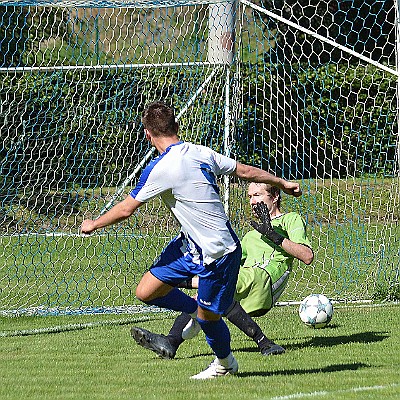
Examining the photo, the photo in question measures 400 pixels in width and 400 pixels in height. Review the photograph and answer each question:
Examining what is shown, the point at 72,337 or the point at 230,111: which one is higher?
the point at 230,111

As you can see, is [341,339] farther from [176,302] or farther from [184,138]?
[184,138]

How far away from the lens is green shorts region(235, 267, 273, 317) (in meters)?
6.63

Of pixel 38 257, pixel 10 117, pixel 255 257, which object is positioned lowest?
pixel 38 257

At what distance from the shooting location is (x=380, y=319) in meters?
7.80

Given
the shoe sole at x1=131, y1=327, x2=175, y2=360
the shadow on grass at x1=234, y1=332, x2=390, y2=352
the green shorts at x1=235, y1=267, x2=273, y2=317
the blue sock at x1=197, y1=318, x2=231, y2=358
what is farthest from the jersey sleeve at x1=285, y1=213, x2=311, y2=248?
the blue sock at x1=197, y1=318, x2=231, y2=358

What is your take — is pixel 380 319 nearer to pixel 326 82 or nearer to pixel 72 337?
pixel 72 337

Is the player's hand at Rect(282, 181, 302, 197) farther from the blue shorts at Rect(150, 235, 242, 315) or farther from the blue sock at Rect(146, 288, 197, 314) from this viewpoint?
the blue sock at Rect(146, 288, 197, 314)

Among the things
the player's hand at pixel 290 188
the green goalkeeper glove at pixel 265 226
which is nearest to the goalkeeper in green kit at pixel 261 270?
the green goalkeeper glove at pixel 265 226

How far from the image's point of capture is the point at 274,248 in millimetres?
6930

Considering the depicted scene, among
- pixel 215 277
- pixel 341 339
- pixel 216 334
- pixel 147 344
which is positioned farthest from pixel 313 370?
pixel 341 339

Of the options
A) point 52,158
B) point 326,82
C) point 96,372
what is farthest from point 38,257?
point 96,372

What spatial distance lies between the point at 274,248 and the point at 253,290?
0.43 m

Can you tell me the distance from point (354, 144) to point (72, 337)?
19.6 feet

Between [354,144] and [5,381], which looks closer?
[5,381]
